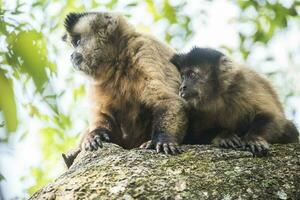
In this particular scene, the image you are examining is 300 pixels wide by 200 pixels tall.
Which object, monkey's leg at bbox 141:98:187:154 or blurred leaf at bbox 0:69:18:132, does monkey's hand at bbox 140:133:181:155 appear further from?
blurred leaf at bbox 0:69:18:132

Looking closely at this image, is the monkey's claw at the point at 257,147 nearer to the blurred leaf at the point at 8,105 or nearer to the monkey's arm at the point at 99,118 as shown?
the monkey's arm at the point at 99,118

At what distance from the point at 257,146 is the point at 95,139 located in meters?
1.98

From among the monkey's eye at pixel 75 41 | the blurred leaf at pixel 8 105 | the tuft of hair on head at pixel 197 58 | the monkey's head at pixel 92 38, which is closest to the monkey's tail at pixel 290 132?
the tuft of hair on head at pixel 197 58

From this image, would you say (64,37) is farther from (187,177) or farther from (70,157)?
(187,177)

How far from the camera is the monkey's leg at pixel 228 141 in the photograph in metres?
4.72

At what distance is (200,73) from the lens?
6281 mm

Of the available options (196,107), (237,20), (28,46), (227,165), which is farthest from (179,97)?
(237,20)

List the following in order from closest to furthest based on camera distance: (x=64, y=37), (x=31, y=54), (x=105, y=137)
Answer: (x=31, y=54)
(x=105, y=137)
(x=64, y=37)

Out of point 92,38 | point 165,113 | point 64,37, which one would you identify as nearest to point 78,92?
point 64,37

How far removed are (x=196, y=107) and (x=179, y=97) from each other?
0.80ft

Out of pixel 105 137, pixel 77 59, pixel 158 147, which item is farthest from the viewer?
pixel 77 59

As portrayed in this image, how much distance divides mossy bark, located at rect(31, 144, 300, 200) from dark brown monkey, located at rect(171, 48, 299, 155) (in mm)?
1206

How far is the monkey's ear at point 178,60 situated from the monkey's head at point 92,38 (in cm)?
96

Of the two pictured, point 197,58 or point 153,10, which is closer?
point 197,58
